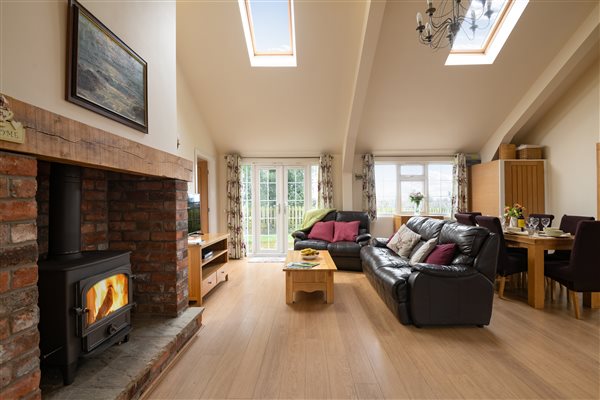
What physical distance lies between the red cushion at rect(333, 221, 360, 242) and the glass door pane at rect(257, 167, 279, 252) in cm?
143

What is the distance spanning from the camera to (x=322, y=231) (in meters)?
5.27

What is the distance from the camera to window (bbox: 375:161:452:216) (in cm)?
618

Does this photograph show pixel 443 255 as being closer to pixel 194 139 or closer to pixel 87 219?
pixel 87 219

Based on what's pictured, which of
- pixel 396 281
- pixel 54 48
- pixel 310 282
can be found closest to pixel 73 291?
pixel 54 48

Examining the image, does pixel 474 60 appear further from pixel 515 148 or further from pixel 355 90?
pixel 515 148

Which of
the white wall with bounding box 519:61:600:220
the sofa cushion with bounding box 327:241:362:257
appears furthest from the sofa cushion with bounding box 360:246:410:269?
the white wall with bounding box 519:61:600:220

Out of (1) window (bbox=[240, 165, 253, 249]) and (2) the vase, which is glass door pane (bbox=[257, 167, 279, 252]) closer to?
(1) window (bbox=[240, 165, 253, 249])

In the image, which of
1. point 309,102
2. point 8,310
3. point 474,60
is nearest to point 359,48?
point 309,102

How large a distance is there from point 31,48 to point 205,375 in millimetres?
Result: 1974

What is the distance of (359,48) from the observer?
3939 mm

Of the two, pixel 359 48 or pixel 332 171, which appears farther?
pixel 332 171

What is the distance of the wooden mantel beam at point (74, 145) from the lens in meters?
1.10

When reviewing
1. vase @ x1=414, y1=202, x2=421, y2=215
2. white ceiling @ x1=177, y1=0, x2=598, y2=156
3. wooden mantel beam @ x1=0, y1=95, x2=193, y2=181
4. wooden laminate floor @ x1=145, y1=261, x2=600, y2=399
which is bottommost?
wooden laminate floor @ x1=145, y1=261, x2=600, y2=399

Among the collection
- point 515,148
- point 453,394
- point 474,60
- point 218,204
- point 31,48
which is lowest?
point 453,394
